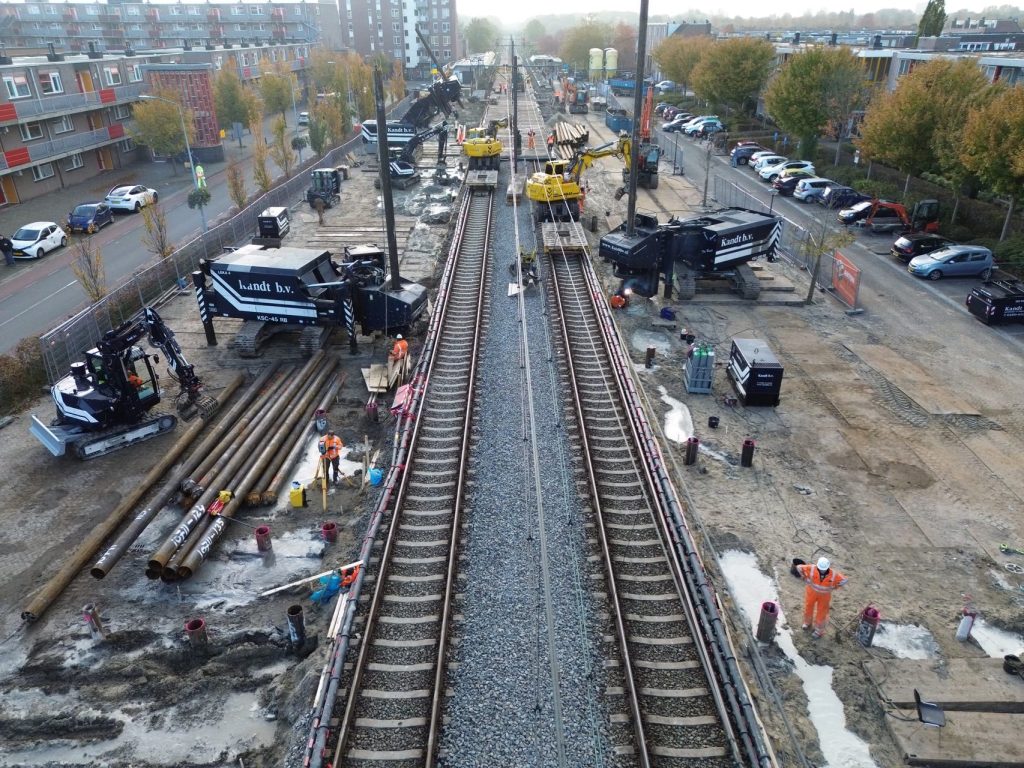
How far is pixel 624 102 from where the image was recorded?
78.6 meters

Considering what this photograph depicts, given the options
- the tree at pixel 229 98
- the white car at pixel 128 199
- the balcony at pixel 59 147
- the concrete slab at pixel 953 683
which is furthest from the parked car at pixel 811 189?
the balcony at pixel 59 147

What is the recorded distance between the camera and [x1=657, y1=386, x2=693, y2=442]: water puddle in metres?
16.0

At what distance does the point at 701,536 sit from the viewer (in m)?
12.7

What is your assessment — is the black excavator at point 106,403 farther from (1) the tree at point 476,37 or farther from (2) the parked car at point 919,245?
(1) the tree at point 476,37

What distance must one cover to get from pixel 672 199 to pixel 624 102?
46238mm

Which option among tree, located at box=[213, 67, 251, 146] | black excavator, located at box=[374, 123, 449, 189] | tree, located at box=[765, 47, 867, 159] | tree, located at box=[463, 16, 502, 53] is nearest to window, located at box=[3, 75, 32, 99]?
tree, located at box=[213, 67, 251, 146]

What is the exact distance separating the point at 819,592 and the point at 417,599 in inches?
243

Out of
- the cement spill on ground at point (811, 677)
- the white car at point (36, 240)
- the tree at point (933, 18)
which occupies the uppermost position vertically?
the tree at point (933, 18)

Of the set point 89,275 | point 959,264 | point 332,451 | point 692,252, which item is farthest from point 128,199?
point 959,264

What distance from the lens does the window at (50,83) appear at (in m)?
38.1

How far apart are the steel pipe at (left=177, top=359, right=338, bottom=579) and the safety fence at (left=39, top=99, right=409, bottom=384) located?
733 centimetres

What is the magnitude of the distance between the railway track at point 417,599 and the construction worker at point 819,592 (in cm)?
556

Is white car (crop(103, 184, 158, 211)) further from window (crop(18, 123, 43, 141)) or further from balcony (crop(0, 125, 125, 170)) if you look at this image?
window (crop(18, 123, 43, 141))

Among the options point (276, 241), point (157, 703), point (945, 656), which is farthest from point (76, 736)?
point (276, 241)
